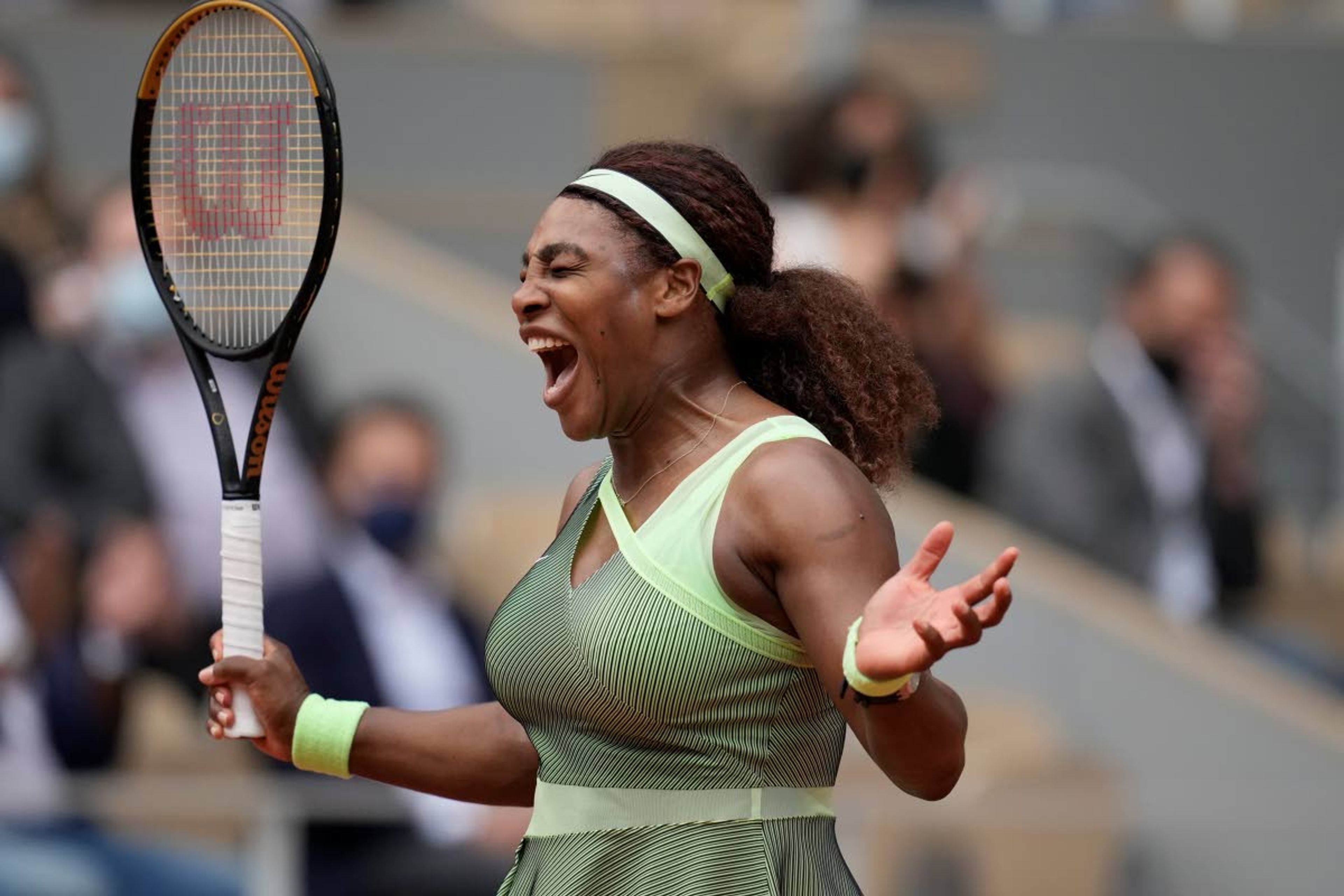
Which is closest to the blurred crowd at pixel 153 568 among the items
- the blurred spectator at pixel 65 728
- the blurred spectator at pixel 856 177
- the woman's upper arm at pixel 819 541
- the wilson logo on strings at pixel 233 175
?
the blurred spectator at pixel 65 728

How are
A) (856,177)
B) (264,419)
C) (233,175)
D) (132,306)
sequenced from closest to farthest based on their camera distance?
(264,419)
(233,175)
(132,306)
(856,177)

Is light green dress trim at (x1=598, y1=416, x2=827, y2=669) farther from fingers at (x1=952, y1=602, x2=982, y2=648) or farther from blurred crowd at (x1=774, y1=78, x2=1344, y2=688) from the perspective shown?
→ blurred crowd at (x1=774, y1=78, x2=1344, y2=688)

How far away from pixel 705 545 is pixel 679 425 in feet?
0.63

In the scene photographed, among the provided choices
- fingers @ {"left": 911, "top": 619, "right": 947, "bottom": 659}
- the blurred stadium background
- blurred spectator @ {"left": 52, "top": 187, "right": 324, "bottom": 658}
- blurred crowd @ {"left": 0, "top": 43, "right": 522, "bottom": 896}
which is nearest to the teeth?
fingers @ {"left": 911, "top": 619, "right": 947, "bottom": 659}

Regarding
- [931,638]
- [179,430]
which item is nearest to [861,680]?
[931,638]

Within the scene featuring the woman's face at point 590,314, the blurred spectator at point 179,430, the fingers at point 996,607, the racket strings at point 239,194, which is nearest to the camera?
the fingers at point 996,607

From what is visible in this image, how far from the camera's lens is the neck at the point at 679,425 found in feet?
8.95

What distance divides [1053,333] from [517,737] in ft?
20.2

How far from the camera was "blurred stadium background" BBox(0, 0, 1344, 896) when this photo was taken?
18.7ft

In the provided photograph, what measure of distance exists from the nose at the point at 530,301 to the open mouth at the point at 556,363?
0.10ft

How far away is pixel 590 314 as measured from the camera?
2682mm

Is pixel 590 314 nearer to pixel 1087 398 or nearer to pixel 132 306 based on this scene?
pixel 132 306

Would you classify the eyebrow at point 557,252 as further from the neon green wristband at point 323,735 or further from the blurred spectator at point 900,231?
the blurred spectator at point 900,231

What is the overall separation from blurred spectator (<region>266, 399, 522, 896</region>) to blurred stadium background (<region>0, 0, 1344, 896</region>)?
1 cm
